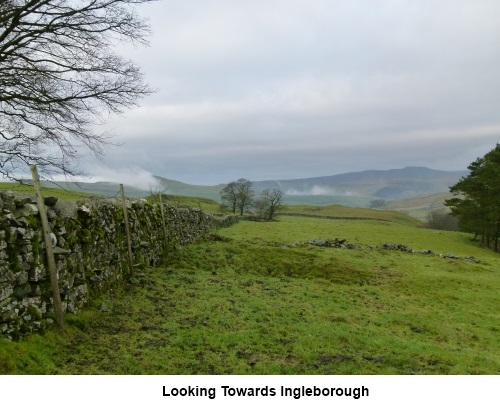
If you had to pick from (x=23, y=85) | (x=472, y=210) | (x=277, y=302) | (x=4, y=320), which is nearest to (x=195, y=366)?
(x=4, y=320)

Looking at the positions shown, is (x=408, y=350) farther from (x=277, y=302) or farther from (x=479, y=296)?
(x=479, y=296)

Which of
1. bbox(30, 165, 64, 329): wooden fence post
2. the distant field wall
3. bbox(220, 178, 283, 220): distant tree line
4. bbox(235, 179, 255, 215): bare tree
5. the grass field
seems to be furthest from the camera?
bbox(235, 179, 255, 215): bare tree

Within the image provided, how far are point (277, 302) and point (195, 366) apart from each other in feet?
21.7

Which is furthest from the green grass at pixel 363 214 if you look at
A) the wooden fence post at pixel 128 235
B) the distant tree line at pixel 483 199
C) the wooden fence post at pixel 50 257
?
the wooden fence post at pixel 50 257

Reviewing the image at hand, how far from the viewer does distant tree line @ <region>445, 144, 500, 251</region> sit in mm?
45906

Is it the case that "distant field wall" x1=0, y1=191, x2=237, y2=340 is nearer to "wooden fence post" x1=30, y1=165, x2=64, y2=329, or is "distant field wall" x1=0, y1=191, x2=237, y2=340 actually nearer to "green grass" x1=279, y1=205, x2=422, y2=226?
"wooden fence post" x1=30, y1=165, x2=64, y2=329

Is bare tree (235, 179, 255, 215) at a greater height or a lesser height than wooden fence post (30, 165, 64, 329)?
greater

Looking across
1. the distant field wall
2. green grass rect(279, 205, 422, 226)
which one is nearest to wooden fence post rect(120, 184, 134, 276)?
the distant field wall

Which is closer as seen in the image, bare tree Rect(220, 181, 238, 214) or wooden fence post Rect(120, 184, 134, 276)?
wooden fence post Rect(120, 184, 134, 276)

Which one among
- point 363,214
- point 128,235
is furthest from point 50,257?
point 363,214

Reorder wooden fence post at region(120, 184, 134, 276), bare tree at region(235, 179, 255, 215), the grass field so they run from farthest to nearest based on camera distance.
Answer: bare tree at region(235, 179, 255, 215)
wooden fence post at region(120, 184, 134, 276)
the grass field

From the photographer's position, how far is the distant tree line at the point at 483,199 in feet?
151

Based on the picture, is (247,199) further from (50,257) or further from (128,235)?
(50,257)

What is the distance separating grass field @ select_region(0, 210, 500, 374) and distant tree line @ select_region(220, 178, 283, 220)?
214 ft
